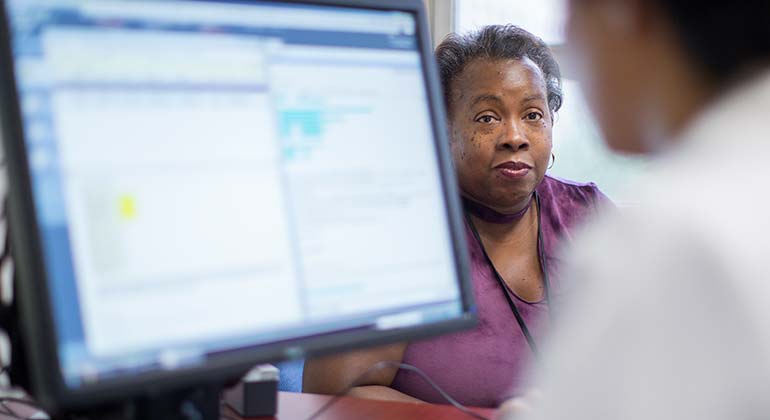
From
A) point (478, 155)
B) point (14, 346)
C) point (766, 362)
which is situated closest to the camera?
point (766, 362)

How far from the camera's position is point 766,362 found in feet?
1.69

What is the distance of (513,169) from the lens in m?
1.51

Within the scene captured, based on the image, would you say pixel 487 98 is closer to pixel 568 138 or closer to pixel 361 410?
pixel 361 410

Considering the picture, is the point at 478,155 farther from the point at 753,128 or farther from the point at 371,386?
the point at 753,128

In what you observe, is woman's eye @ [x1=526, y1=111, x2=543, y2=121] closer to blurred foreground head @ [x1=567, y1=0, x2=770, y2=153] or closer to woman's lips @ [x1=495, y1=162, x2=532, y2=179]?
woman's lips @ [x1=495, y1=162, x2=532, y2=179]

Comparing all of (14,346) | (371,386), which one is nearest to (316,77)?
(14,346)

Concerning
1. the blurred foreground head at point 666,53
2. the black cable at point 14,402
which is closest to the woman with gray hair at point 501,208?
the black cable at point 14,402

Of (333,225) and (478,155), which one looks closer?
(333,225)

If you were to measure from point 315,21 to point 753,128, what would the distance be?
1.28ft

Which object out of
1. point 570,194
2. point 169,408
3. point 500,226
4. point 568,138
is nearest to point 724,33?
point 169,408

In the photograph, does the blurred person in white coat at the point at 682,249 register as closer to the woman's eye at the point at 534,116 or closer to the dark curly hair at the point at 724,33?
the dark curly hair at the point at 724,33

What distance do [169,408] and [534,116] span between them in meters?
1.04

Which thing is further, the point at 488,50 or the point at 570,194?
the point at 570,194

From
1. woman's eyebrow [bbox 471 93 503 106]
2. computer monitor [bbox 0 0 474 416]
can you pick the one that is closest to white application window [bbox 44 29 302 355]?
computer monitor [bbox 0 0 474 416]
